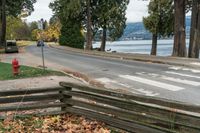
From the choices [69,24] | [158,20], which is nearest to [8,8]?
[69,24]

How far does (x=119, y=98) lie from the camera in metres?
9.54


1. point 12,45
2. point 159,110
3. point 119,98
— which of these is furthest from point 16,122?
point 12,45

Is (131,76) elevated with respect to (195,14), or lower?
lower

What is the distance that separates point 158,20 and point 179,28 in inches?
728

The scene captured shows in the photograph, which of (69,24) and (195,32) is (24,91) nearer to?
(195,32)

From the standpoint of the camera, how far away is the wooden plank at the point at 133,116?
26.6ft

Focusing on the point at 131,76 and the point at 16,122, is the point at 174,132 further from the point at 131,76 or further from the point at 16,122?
the point at 131,76

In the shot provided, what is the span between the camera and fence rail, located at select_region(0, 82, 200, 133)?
8.09 m

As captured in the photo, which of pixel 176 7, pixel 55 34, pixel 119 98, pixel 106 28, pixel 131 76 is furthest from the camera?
pixel 55 34

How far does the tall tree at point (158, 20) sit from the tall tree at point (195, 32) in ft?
48.0

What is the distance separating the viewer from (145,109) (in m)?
8.84

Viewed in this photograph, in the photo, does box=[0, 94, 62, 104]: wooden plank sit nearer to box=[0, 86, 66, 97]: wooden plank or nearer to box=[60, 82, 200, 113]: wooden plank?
box=[0, 86, 66, 97]: wooden plank

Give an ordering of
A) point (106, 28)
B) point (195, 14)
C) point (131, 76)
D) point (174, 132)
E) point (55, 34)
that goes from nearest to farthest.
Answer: point (174, 132) → point (131, 76) → point (195, 14) → point (106, 28) → point (55, 34)

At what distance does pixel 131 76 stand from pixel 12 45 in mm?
32997
